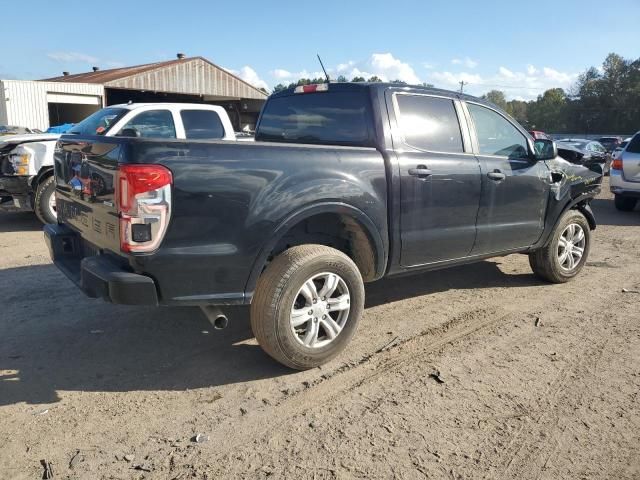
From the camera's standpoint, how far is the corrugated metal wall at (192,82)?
95.6 ft

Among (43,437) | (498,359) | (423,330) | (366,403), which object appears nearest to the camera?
(43,437)

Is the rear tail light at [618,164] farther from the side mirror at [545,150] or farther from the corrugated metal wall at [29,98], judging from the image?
the corrugated metal wall at [29,98]

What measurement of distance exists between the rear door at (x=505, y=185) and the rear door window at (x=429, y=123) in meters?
0.25

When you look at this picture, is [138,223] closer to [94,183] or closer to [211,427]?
[94,183]

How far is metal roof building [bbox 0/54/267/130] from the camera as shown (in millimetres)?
25828

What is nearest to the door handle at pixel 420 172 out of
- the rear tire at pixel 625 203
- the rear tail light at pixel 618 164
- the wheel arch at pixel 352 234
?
the wheel arch at pixel 352 234

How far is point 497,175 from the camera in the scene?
15.3 ft

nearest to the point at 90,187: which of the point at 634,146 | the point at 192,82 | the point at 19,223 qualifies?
the point at 19,223

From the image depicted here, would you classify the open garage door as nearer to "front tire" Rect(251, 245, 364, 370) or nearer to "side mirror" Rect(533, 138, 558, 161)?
"side mirror" Rect(533, 138, 558, 161)

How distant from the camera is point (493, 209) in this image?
4.69 metres

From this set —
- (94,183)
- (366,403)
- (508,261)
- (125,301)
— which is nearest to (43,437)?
(125,301)

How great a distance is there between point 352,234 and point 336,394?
119cm

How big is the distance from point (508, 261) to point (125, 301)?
16.9 ft

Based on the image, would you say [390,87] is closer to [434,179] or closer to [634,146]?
[434,179]
